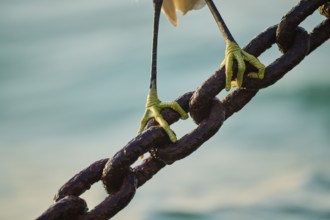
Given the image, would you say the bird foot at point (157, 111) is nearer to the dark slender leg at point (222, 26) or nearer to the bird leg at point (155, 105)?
the bird leg at point (155, 105)

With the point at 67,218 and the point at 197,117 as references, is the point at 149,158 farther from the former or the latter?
the point at 67,218

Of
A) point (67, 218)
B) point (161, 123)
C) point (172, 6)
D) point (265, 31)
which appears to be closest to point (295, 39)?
point (265, 31)

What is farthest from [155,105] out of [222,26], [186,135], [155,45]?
[186,135]

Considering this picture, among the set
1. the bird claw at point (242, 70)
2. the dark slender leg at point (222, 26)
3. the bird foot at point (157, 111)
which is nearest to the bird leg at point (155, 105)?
the bird foot at point (157, 111)

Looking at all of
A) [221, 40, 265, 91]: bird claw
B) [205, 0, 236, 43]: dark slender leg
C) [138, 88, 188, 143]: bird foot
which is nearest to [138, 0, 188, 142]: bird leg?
[138, 88, 188, 143]: bird foot

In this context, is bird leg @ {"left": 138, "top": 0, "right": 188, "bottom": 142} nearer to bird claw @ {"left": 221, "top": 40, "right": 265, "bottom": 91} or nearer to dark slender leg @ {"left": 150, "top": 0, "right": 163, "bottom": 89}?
dark slender leg @ {"left": 150, "top": 0, "right": 163, "bottom": 89}
